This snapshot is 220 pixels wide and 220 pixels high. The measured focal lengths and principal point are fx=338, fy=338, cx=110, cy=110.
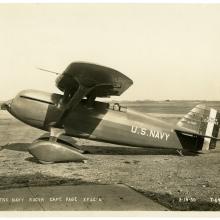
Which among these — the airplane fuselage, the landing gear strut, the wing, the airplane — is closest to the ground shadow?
the airplane

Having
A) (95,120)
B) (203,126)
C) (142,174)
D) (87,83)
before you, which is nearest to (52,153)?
(95,120)

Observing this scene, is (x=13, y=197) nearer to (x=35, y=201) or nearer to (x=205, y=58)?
(x=35, y=201)

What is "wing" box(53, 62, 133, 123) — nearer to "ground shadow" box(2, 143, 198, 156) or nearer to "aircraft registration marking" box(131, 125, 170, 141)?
"aircraft registration marking" box(131, 125, 170, 141)

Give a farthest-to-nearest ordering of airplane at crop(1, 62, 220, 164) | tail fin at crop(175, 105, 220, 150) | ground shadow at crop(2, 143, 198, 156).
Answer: ground shadow at crop(2, 143, 198, 156)
tail fin at crop(175, 105, 220, 150)
airplane at crop(1, 62, 220, 164)

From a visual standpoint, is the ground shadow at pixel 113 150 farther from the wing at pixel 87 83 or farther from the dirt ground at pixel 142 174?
the wing at pixel 87 83

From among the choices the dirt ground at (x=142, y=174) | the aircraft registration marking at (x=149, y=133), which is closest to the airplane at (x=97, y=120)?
the aircraft registration marking at (x=149, y=133)

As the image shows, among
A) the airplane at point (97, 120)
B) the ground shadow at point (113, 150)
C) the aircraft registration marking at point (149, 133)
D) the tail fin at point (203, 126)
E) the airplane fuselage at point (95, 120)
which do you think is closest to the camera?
the airplane at point (97, 120)

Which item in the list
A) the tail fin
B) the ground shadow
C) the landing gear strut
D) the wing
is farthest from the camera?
the ground shadow

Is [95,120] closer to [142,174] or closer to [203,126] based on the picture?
[142,174]
